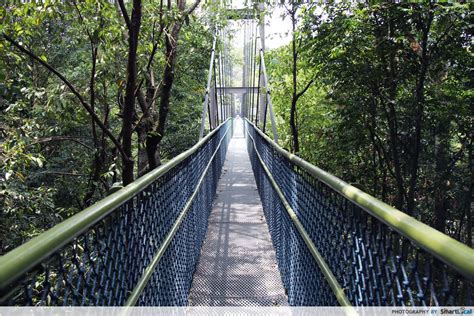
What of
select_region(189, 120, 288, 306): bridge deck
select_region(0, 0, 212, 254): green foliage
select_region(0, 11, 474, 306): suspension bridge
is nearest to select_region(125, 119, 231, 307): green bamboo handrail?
select_region(0, 11, 474, 306): suspension bridge

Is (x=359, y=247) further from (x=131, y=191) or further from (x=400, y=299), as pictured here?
(x=131, y=191)

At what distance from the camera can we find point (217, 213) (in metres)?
5.42

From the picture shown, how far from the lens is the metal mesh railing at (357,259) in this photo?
0.90 m

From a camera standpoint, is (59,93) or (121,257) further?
(59,93)

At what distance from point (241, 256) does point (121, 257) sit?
7.90ft

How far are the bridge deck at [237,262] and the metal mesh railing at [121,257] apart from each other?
0.24 meters

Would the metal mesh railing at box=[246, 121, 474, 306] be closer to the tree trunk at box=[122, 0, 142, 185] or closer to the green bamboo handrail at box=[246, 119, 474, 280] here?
the green bamboo handrail at box=[246, 119, 474, 280]

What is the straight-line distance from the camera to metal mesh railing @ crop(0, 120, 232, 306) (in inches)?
36.1

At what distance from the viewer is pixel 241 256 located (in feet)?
12.4

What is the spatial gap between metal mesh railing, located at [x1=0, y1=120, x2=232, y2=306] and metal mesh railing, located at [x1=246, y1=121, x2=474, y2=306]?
2.44 ft

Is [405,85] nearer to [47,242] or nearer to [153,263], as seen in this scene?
[153,263]

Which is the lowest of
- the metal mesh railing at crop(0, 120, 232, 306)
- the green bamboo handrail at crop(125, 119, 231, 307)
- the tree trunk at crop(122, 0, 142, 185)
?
the green bamboo handrail at crop(125, 119, 231, 307)

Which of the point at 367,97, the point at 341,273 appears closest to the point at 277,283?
the point at 341,273

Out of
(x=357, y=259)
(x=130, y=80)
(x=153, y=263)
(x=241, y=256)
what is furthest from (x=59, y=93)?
(x=357, y=259)
